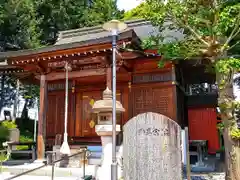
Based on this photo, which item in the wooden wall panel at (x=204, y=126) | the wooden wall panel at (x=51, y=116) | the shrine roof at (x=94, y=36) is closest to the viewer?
the shrine roof at (x=94, y=36)

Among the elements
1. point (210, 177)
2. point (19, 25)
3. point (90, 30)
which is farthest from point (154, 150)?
point (19, 25)

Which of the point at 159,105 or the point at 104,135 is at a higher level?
the point at 159,105

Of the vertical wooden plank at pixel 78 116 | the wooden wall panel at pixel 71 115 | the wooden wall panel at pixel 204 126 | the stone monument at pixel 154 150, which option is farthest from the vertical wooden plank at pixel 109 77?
the wooden wall panel at pixel 204 126

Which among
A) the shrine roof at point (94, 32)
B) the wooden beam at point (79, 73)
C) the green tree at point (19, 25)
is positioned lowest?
the wooden beam at point (79, 73)

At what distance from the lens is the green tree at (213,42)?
569 cm

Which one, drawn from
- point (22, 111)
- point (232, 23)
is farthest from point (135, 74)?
point (22, 111)

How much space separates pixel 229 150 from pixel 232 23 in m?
2.69

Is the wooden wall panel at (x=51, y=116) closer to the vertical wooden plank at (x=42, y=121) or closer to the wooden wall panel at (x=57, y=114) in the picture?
the wooden wall panel at (x=57, y=114)

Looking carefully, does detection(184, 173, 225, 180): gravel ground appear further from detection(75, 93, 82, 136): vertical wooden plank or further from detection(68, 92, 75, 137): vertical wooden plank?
detection(68, 92, 75, 137): vertical wooden plank

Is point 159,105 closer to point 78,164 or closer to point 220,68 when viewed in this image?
point 78,164

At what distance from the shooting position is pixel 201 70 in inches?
436

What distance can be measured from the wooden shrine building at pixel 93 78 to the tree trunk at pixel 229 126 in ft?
10.6

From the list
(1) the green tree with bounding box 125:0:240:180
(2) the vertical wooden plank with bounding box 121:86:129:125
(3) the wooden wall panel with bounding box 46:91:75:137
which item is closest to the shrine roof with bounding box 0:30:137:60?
(1) the green tree with bounding box 125:0:240:180

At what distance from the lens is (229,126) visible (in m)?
5.77
